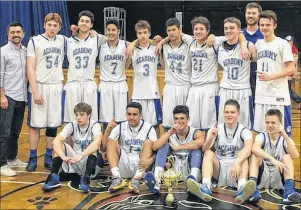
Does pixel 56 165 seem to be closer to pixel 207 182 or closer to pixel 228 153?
pixel 207 182

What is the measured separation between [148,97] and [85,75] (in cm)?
65

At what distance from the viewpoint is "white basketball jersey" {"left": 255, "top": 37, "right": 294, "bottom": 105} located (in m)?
3.94

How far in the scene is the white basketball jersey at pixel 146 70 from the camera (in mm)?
4461

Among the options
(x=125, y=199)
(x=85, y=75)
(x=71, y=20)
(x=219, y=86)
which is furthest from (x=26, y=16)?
(x=125, y=199)

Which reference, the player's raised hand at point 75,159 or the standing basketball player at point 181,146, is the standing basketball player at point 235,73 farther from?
the player's raised hand at point 75,159

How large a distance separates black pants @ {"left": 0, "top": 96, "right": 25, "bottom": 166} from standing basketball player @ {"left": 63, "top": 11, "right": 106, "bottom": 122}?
46 centimetres

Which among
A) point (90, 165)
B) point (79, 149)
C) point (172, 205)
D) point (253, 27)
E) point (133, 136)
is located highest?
point (253, 27)

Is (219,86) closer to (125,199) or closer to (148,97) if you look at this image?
(148,97)

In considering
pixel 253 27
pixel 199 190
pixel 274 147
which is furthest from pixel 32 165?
pixel 253 27

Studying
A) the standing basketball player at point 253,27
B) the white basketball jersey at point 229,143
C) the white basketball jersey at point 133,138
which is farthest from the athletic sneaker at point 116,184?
the standing basketball player at point 253,27

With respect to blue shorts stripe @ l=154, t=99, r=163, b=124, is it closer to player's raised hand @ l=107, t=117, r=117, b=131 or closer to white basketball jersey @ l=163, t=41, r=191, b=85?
white basketball jersey @ l=163, t=41, r=191, b=85

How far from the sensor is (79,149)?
406cm

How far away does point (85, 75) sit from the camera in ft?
14.6

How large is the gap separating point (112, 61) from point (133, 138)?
33.6 inches
